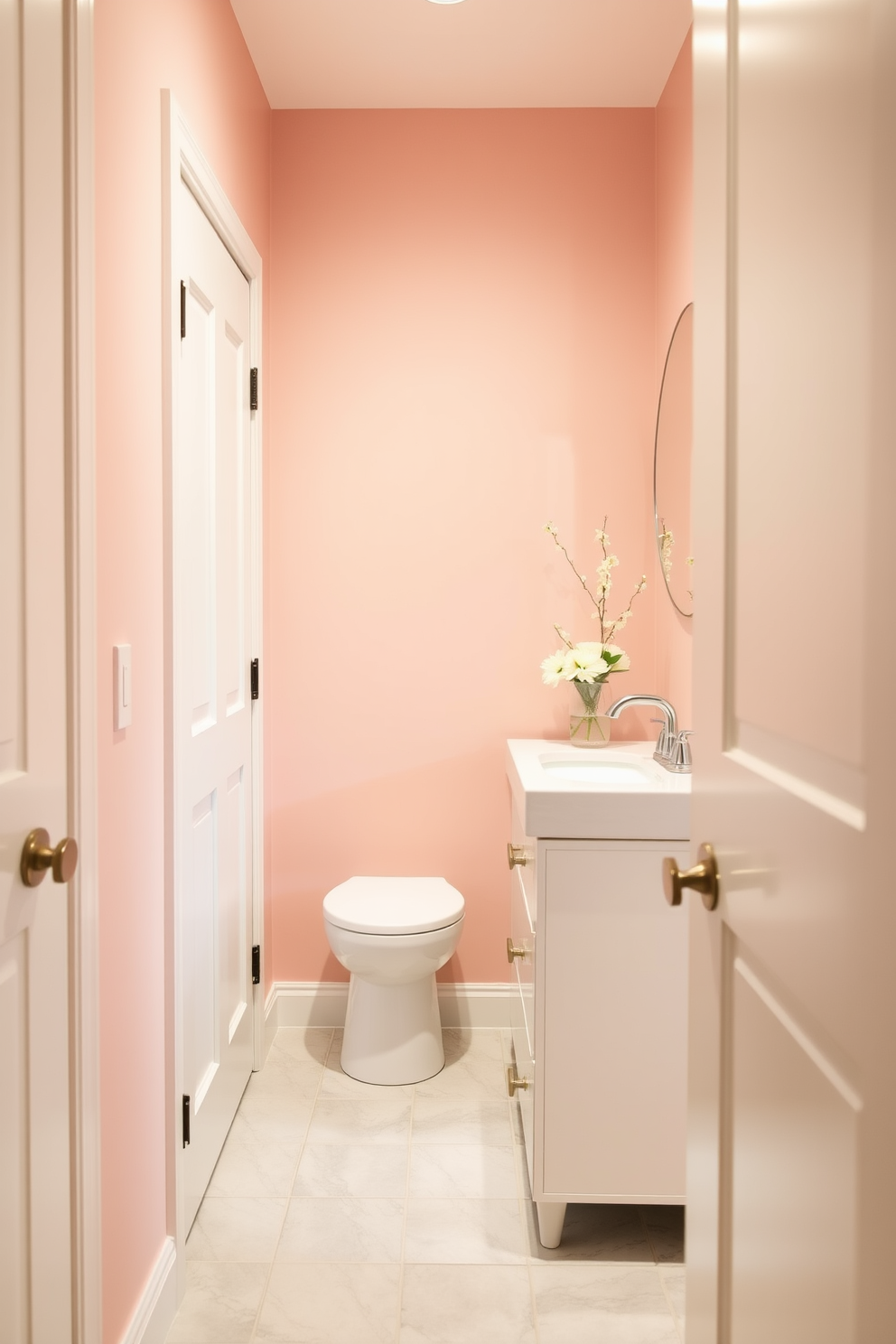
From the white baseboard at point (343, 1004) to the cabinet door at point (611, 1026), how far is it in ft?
3.24

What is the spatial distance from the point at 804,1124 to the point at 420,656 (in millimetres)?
2079

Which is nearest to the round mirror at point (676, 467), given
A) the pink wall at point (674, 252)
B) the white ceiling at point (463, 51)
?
the pink wall at point (674, 252)

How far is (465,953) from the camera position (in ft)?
9.14

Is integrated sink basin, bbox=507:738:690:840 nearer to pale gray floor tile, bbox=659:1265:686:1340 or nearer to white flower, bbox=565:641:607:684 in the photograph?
white flower, bbox=565:641:607:684

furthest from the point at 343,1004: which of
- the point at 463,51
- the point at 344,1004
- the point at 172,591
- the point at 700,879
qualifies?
the point at 463,51

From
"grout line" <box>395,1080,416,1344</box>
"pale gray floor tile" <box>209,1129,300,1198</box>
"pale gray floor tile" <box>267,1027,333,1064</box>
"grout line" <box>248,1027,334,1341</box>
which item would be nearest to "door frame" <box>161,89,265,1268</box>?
"grout line" <box>248,1027,334,1341</box>

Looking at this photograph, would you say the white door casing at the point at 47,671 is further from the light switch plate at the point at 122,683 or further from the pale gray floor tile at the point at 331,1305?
the pale gray floor tile at the point at 331,1305

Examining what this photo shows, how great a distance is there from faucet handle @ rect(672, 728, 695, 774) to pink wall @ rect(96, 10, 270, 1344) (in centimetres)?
114

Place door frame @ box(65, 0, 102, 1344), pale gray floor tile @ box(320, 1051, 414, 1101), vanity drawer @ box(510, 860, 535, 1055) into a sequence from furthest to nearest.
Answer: pale gray floor tile @ box(320, 1051, 414, 1101)
vanity drawer @ box(510, 860, 535, 1055)
door frame @ box(65, 0, 102, 1344)

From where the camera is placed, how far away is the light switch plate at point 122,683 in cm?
140

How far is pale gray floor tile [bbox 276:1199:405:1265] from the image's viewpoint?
1.78 meters

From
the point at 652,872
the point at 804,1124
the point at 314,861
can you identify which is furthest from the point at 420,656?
the point at 804,1124

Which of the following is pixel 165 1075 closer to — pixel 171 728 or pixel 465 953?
pixel 171 728

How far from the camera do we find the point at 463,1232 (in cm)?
185
